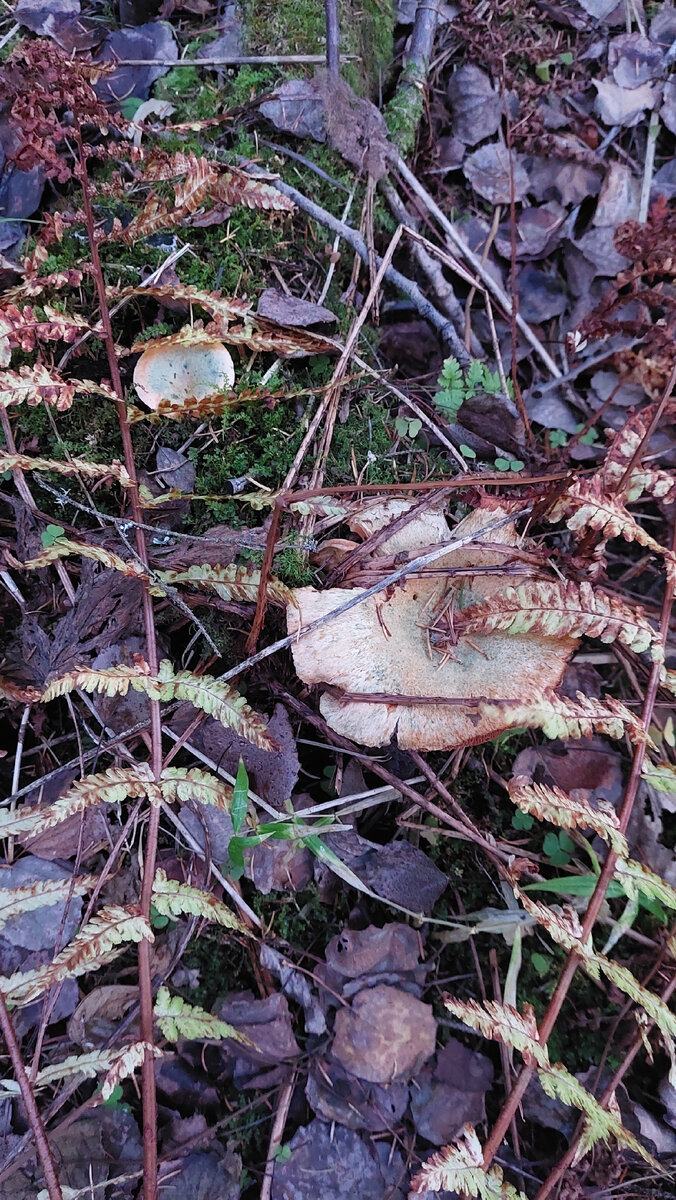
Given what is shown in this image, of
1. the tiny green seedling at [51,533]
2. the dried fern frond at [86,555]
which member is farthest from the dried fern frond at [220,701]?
the tiny green seedling at [51,533]

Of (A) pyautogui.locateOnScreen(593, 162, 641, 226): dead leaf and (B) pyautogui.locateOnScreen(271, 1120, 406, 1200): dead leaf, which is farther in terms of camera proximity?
(A) pyautogui.locateOnScreen(593, 162, 641, 226): dead leaf

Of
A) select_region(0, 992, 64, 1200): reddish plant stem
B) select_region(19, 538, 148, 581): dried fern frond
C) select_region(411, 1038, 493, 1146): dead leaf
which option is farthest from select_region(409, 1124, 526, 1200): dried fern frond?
select_region(19, 538, 148, 581): dried fern frond

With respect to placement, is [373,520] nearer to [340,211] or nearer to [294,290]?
[294,290]

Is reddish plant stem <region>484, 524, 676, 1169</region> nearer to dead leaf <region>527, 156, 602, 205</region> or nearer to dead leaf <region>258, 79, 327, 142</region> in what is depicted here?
dead leaf <region>527, 156, 602, 205</region>

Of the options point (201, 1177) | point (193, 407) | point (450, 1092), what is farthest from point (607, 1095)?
point (193, 407)

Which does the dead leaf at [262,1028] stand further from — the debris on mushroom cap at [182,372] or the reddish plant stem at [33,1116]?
the debris on mushroom cap at [182,372]

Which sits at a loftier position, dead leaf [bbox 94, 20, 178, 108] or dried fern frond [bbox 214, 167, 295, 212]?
dead leaf [bbox 94, 20, 178, 108]
